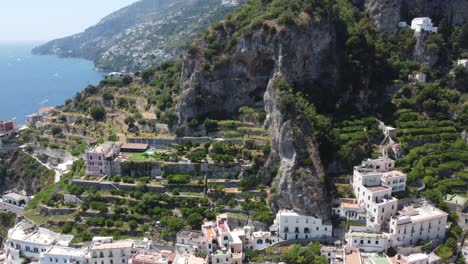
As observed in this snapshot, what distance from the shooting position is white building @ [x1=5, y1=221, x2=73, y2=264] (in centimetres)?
3747

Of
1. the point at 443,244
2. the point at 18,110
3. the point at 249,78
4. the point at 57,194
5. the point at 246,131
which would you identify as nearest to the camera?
the point at 443,244

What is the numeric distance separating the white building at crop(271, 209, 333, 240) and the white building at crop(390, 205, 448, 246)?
5.39m

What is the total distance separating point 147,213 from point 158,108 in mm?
17431

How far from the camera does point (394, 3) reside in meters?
65.4

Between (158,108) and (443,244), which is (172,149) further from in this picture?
(443,244)

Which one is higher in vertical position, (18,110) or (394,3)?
A: (394,3)

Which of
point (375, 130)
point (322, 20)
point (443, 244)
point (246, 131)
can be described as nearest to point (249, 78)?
point (246, 131)

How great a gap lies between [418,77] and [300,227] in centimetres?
2996

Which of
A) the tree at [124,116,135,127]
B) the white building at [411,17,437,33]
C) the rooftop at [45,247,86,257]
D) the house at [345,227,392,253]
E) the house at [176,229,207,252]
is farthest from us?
the white building at [411,17,437,33]

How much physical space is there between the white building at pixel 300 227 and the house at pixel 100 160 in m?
19.3

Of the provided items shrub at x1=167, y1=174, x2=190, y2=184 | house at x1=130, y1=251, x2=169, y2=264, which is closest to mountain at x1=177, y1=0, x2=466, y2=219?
shrub at x1=167, y1=174, x2=190, y2=184

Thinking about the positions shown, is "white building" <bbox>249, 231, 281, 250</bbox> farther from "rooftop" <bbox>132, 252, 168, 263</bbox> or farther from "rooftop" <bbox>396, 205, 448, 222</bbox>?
"rooftop" <bbox>396, 205, 448, 222</bbox>

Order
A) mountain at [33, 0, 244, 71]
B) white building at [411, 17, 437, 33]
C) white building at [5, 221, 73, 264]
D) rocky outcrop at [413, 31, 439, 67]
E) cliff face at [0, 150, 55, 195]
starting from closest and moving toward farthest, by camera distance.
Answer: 1. white building at [5, 221, 73, 264]
2. cliff face at [0, 150, 55, 195]
3. rocky outcrop at [413, 31, 439, 67]
4. white building at [411, 17, 437, 33]
5. mountain at [33, 0, 244, 71]

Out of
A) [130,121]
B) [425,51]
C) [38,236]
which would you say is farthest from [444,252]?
[130,121]
